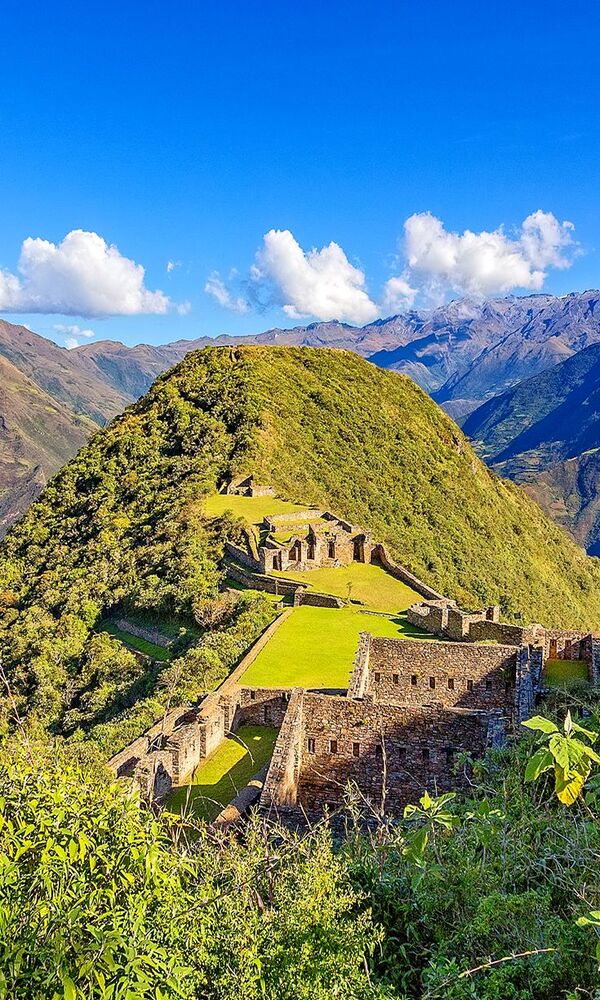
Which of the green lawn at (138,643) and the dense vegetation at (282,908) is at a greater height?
the dense vegetation at (282,908)

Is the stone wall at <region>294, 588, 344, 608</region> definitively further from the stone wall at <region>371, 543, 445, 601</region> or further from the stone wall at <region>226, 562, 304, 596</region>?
the stone wall at <region>371, 543, 445, 601</region>

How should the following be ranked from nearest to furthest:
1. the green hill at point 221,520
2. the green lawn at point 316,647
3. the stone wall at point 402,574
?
the green lawn at point 316,647 < the stone wall at point 402,574 < the green hill at point 221,520

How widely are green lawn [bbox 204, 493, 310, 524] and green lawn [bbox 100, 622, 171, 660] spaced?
10.6 meters

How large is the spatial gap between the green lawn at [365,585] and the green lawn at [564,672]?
41.9ft

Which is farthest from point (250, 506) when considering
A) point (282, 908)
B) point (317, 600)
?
point (282, 908)

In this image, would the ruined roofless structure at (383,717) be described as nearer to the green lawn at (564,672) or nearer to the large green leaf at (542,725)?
the green lawn at (564,672)

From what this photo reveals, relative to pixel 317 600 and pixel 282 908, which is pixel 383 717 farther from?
pixel 317 600

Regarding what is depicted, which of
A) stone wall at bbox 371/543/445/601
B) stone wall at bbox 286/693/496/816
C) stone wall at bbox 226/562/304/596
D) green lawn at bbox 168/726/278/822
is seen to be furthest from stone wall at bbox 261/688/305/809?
stone wall at bbox 371/543/445/601

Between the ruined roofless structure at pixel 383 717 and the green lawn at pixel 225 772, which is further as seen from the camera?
the green lawn at pixel 225 772

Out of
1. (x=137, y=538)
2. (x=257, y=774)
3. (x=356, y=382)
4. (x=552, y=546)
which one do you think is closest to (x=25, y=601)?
(x=137, y=538)

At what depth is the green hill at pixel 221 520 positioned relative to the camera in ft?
127

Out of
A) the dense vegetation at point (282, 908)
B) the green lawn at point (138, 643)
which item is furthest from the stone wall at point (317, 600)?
the dense vegetation at point (282, 908)

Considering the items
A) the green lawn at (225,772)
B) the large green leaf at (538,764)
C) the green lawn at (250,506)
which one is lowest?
the green lawn at (225,772)

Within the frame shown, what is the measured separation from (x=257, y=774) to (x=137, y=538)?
40357mm
